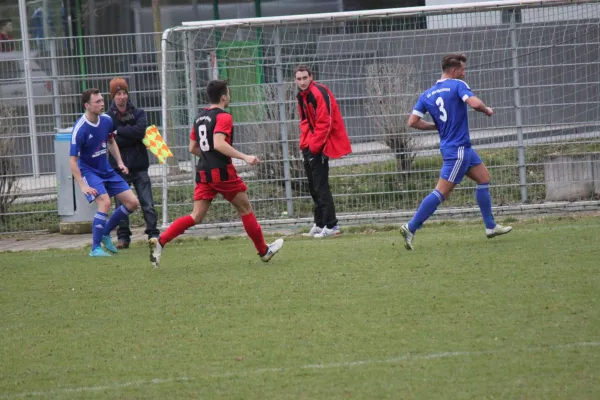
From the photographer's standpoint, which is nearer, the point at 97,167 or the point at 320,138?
the point at 97,167

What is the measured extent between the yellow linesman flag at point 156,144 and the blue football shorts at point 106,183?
1196mm

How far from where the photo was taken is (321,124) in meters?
11.5

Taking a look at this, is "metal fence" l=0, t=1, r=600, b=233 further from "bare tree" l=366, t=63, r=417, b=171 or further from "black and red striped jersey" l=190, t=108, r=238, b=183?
"black and red striped jersey" l=190, t=108, r=238, b=183

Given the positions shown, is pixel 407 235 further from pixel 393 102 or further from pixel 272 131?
pixel 272 131

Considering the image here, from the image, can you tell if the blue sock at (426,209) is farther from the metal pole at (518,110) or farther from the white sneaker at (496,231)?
the metal pole at (518,110)

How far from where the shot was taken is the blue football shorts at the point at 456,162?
9.67 metres

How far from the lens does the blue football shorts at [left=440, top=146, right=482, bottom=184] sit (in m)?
9.67

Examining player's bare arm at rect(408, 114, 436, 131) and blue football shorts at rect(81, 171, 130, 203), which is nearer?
player's bare arm at rect(408, 114, 436, 131)

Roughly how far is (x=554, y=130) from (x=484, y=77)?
3.81 ft

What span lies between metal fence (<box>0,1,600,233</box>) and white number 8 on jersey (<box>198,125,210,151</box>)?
12.3 feet

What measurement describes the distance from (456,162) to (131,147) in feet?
13.9

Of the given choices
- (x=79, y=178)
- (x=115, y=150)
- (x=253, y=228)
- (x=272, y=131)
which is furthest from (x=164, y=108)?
(x=253, y=228)

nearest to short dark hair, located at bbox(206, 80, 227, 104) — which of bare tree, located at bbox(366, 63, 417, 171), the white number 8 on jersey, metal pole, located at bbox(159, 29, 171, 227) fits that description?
the white number 8 on jersey

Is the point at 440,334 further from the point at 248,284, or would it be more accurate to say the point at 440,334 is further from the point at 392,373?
the point at 248,284
